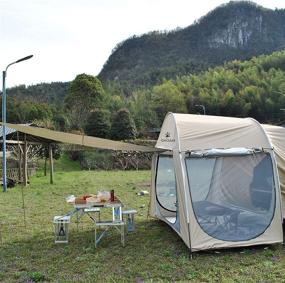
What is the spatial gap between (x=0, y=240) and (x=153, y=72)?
169 feet

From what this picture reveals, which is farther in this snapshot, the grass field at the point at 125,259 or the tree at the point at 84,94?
the tree at the point at 84,94

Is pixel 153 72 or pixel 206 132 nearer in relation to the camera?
pixel 206 132

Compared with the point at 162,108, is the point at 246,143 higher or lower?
lower

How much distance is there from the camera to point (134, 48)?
251 feet

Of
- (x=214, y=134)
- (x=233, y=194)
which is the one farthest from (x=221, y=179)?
(x=214, y=134)

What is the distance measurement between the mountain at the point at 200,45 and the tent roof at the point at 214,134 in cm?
4704

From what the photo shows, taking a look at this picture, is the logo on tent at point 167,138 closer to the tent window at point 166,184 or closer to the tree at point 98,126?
the tent window at point 166,184

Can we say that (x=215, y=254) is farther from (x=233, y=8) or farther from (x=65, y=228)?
(x=233, y=8)

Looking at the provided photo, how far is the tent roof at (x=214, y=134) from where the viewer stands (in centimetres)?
584

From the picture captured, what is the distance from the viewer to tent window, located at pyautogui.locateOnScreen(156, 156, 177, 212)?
23.9 feet

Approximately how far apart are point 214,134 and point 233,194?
919mm

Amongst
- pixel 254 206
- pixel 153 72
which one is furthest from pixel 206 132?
pixel 153 72

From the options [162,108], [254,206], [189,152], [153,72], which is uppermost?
[153,72]

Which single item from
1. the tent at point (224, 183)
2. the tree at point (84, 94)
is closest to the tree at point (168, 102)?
the tree at point (84, 94)
